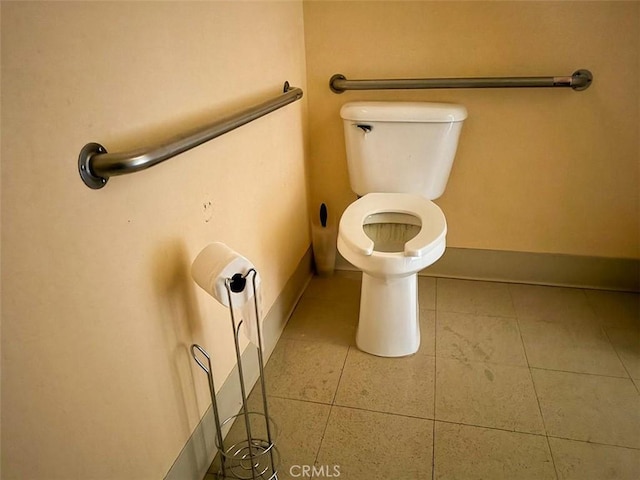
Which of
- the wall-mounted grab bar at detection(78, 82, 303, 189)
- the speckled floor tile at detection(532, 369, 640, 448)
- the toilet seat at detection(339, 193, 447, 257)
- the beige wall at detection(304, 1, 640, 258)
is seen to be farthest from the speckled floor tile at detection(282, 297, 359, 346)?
the wall-mounted grab bar at detection(78, 82, 303, 189)

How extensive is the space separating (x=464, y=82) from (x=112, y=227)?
4.47 feet

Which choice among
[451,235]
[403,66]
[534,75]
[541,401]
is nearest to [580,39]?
[534,75]

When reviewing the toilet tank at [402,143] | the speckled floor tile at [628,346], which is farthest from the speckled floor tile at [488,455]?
the toilet tank at [402,143]

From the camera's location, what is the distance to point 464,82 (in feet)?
5.54

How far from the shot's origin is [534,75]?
168 cm

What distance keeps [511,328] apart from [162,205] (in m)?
1.36

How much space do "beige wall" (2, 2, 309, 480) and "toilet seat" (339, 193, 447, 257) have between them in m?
0.36

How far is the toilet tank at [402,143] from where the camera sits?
166 centimetres

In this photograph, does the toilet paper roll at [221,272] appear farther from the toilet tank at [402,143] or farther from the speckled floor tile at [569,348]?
the speckled floor tile at [569,348]

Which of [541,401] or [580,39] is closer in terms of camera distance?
[541,401]

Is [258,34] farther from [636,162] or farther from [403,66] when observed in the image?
[636,162]

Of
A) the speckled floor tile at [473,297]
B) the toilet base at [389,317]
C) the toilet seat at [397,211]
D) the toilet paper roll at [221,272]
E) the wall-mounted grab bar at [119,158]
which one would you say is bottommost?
the speckled floor tile at [473,297]

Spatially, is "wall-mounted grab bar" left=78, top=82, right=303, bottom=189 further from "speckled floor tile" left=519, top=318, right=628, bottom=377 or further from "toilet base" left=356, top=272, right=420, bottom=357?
"speckled floor tile" left=519, top=318, right=628, bottom=377

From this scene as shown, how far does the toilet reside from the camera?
1.47 meters
